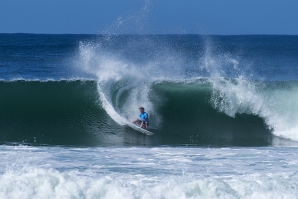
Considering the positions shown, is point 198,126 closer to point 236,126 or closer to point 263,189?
point 236,126

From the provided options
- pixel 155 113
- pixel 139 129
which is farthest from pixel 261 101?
pixel 139 129

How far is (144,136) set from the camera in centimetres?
1606

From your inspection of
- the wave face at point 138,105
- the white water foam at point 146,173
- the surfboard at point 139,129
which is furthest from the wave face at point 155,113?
the white water foam at point 146,173

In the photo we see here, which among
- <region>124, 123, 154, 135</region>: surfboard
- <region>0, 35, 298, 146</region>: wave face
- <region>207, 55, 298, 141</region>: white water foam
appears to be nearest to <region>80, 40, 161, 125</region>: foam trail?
<region>0, 35, 298, 146</region>: wave face

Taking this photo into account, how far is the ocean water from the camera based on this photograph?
10062 millimetres

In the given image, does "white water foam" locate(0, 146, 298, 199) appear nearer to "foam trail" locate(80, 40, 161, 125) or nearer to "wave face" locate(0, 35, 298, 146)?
"wave face" locate(0, 35, 298, 146)

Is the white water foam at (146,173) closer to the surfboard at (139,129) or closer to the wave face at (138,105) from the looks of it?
the wave face at (138,105)

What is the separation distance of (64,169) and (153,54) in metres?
18.6

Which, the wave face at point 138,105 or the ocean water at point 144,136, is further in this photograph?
the wave face at point 138,105

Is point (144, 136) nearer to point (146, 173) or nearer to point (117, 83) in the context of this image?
point (117, 83)

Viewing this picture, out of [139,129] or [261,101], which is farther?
[261,101]

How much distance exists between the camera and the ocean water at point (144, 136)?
10.1 meters

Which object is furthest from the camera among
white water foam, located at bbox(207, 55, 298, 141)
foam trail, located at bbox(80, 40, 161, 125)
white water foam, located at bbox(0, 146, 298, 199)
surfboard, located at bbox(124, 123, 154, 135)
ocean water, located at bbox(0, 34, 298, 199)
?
foam trail, located at bbox(80, 40, 161, 125)

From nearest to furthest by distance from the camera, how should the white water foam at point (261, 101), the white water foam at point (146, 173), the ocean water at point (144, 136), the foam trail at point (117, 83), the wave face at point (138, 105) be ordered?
1. the white water foam at point (146, 173)
2. the ocean water at point (144, 136)
3. the wave face at point (138, 105)
4. the white water foam at point (261, 101)
5. the foam trail at point (117, 83)
